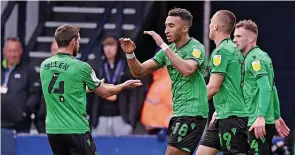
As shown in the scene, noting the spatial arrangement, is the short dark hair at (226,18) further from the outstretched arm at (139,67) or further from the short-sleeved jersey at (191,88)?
the outstretched arm at (139,67)

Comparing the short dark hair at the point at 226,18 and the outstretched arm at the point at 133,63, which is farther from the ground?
the short dark hair at the point at 226,18

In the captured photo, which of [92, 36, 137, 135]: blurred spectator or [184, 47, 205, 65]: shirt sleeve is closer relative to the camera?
[184, 47, 205, 65]: shirt sleeve

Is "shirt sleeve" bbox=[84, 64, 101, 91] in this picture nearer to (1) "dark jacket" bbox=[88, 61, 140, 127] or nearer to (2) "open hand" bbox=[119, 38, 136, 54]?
(2) "open hand" bbox=[119, 38, 136, 54]

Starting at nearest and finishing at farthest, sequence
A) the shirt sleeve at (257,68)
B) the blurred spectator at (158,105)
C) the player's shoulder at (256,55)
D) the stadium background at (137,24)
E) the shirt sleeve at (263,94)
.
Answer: the shirt sleeve at (263,94)
the shirt sleeve at (257,68)
the player's shoulder at (256,55)
the blurred spectator at (158,105)
the stadium background at (137,24)

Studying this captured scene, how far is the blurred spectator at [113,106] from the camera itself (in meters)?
15.7

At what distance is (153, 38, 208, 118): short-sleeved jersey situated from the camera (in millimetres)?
10750

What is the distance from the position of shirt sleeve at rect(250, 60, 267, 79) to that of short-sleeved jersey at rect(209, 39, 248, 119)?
7.8 inches

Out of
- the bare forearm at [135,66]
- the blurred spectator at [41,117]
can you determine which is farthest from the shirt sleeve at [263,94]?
the blurred spectator at [41,117]

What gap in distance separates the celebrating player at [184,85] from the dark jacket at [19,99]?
503cm

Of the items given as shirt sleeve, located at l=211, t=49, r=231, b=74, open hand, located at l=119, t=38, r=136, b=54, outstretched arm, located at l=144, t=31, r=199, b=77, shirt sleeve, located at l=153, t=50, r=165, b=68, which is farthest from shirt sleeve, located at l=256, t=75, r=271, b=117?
open hand, located at l=119, t=38, r=136, b=54

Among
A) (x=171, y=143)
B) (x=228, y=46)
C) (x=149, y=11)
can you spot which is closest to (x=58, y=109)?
(x=171, y=143)

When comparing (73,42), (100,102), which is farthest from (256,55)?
(100,102)

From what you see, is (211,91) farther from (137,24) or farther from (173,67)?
(137,24)

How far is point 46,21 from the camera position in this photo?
17.6 m
